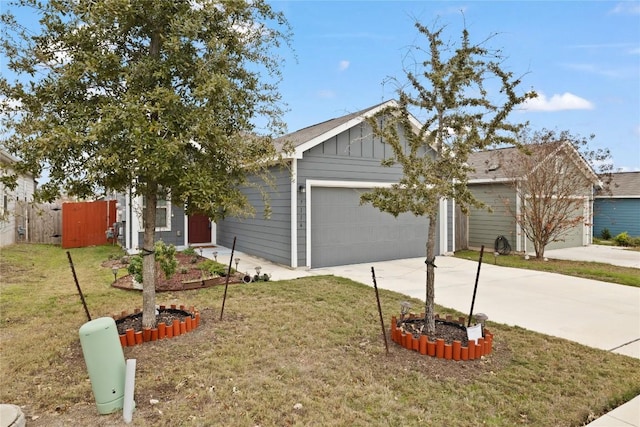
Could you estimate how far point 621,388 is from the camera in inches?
129

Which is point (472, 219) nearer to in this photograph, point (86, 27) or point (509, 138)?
point (509, 138)

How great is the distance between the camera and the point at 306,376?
3486mm

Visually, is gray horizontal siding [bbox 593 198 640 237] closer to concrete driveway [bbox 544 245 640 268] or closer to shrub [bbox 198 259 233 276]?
concrete driveway [bbox 544 245 640 268]

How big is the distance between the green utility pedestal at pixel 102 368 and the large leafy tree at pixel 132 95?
1.50 meters

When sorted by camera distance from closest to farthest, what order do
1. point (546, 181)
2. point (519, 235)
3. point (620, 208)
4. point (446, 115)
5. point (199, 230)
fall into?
point (446, 115)
point (546, 181)
point (519, 235)
point (199, 230)
point (620, 208)

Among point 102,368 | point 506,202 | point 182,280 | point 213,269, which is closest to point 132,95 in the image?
point 102,368

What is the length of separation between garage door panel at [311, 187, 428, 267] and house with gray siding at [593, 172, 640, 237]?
11.6m

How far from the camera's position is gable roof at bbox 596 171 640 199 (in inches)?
673

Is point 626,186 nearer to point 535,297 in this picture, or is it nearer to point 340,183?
point 535,297

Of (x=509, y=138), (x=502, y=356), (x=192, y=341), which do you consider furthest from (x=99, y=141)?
(x=502, y=356)

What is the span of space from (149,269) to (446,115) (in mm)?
3996

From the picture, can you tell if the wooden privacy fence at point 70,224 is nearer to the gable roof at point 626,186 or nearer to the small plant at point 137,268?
the small plant at point 137,268

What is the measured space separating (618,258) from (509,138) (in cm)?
1080

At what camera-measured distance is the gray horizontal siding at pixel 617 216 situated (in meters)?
17.0
